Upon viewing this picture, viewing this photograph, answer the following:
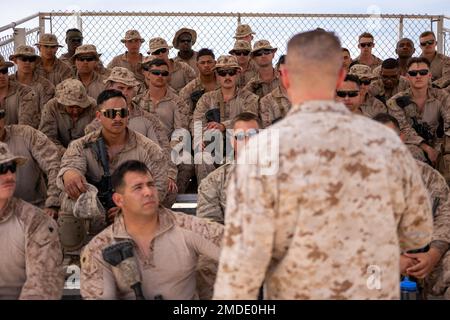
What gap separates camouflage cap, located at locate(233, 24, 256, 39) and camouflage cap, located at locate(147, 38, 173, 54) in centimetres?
99

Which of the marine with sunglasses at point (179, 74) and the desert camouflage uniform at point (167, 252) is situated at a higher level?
the marine with sunglasses at point (179, 74)

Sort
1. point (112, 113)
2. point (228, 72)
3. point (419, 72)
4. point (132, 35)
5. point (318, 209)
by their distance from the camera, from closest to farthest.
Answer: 1. point (318, 209)
2. point (112, 113)
3. point (419, 72)
4. point (228, 72)
5. point (132, 35)

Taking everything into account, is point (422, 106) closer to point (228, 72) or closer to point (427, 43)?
point (228, 72)

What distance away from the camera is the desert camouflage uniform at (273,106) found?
713 centimetres

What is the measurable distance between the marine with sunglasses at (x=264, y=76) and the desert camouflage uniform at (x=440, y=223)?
3.60 m

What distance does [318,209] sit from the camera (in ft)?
7.41

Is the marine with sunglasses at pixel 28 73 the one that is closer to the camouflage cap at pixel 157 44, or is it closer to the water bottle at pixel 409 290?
the camouflage cap at pixel 157 44

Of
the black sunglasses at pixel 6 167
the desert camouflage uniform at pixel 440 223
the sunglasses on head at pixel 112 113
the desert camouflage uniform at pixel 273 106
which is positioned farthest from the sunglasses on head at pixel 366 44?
the black sunglasses at pixel 6 167

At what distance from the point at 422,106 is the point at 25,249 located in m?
4.39

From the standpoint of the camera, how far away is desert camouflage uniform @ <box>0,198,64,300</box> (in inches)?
151

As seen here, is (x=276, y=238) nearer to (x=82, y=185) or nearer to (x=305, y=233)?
(x=305, y=233)

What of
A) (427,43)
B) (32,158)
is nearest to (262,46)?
(427,43)

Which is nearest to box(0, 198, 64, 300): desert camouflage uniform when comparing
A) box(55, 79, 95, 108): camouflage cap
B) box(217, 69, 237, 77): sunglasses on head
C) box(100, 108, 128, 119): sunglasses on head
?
box(100, 108, 128, 119): sunglasses on head
